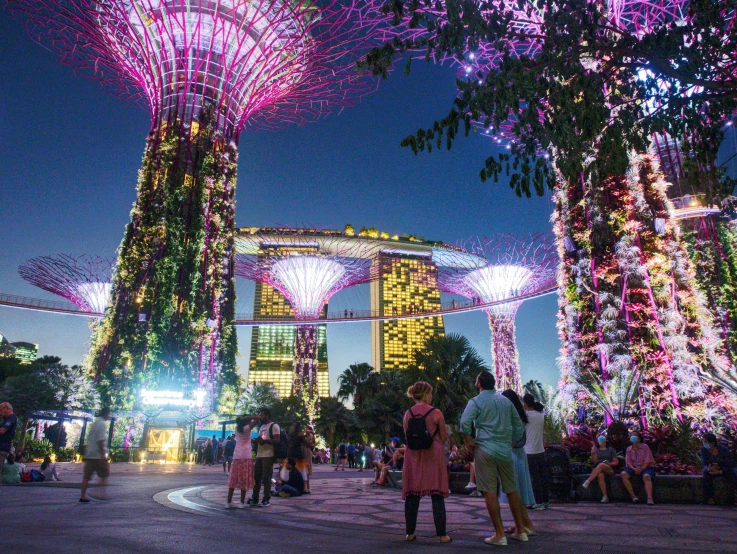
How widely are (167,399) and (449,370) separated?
15.5 metres

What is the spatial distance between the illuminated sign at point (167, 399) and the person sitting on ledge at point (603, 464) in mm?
24686

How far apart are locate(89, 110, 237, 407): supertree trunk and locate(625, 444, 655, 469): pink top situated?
86.3 ft

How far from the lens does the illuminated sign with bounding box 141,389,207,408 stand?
2988 centimetres

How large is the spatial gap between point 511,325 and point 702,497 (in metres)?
32.1

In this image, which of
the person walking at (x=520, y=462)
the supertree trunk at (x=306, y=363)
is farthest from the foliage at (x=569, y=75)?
the supertree trunk at (x=306, y=363)

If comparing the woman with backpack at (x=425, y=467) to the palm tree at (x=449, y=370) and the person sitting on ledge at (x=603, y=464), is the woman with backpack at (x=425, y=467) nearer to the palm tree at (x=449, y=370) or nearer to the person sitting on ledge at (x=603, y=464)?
the person sitting on ledge at (x=603, y=464)

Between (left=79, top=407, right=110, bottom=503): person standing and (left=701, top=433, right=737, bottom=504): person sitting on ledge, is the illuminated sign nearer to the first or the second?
(left=79, top=407, right=110, bottom=503): person standing

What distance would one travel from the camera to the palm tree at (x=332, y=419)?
62.7 meters

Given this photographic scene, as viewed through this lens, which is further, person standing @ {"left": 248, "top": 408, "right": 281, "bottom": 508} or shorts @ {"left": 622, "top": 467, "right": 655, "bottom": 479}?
shorts @ {"left": 622, "top": 467, "right": 655, "bottom": 479}

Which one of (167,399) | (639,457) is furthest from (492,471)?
(167,399)

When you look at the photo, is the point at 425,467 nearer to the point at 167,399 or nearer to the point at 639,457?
the point at 639,457

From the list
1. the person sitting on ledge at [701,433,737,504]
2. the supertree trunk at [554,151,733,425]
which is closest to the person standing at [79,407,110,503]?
the person sitting on ledge at [701,433,737,504]

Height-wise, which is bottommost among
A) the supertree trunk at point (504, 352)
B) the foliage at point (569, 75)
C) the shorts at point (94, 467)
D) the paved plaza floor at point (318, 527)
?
the paved plaza floor at point (318, 527)

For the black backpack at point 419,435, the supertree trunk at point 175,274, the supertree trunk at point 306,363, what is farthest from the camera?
the supertree trunk at point 306,363
